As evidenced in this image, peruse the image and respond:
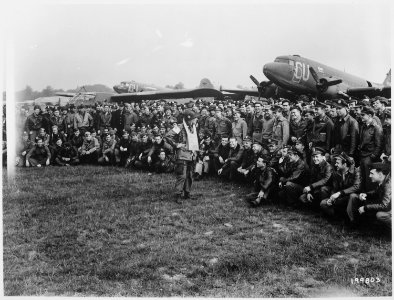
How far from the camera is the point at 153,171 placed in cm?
805

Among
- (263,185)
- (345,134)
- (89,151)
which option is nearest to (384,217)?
(263,185)

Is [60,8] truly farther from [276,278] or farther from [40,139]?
[276,278]

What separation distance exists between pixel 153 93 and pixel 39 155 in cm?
858

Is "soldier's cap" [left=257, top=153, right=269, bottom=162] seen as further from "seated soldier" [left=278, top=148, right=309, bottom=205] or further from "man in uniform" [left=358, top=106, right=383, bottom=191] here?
"man in uniform" [left=358, top=106, right=383, bottom=191]

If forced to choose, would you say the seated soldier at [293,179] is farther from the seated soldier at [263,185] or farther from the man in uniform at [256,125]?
the man in uniform at [256,125]

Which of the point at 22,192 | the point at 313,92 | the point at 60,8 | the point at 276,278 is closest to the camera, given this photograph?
the point at 276,278

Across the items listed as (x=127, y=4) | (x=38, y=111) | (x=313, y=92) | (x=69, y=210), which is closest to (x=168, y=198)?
(x=69, y=210)

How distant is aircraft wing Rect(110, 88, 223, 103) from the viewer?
46.8 feet

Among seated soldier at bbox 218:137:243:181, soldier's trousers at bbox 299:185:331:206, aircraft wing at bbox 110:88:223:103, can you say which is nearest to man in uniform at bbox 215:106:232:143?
seated soldier at bbox 218:137:243:181

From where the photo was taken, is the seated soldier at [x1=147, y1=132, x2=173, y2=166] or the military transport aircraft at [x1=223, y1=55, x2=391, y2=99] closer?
the seated soldier at [x1=147, y1=132, x2=173, y2=166]

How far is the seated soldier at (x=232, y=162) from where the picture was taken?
7.01 metres

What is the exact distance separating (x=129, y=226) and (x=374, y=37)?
4.31 metres

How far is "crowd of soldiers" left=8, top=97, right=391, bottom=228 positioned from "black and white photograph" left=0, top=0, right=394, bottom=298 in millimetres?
31

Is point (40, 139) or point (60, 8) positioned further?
point (40, 139)
